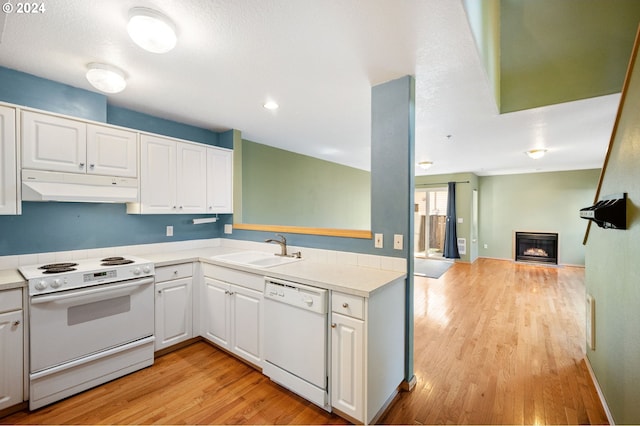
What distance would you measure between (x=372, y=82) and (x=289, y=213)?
3.07 m

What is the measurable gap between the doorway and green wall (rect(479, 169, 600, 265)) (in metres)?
1.26

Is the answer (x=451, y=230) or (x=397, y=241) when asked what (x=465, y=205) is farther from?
(x=397, y=241)

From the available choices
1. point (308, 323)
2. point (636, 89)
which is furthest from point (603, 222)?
point (308, 323)

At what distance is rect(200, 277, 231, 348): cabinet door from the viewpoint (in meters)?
2.45

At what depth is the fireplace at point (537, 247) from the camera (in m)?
6.97

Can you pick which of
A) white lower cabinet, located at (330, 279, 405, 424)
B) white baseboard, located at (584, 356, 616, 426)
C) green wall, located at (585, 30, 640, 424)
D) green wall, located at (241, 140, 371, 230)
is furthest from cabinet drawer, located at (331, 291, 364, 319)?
green wall, located at (241, 140, 371, 230)

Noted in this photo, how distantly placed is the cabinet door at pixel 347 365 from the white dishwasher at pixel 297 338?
0.07m

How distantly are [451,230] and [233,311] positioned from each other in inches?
258

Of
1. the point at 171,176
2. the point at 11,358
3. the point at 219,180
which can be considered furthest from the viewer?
the point at 219,180

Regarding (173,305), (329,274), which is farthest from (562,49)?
(173,305)

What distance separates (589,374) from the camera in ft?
7.52

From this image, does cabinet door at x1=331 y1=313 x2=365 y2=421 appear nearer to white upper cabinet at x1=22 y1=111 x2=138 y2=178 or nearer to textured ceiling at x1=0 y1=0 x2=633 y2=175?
textured ceiling at x1=0 y1=0 x2=633 y2=175

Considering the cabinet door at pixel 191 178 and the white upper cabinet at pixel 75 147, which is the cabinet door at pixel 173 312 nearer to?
the cabinet door at pixel 191 178

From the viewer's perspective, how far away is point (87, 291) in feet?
6.52
